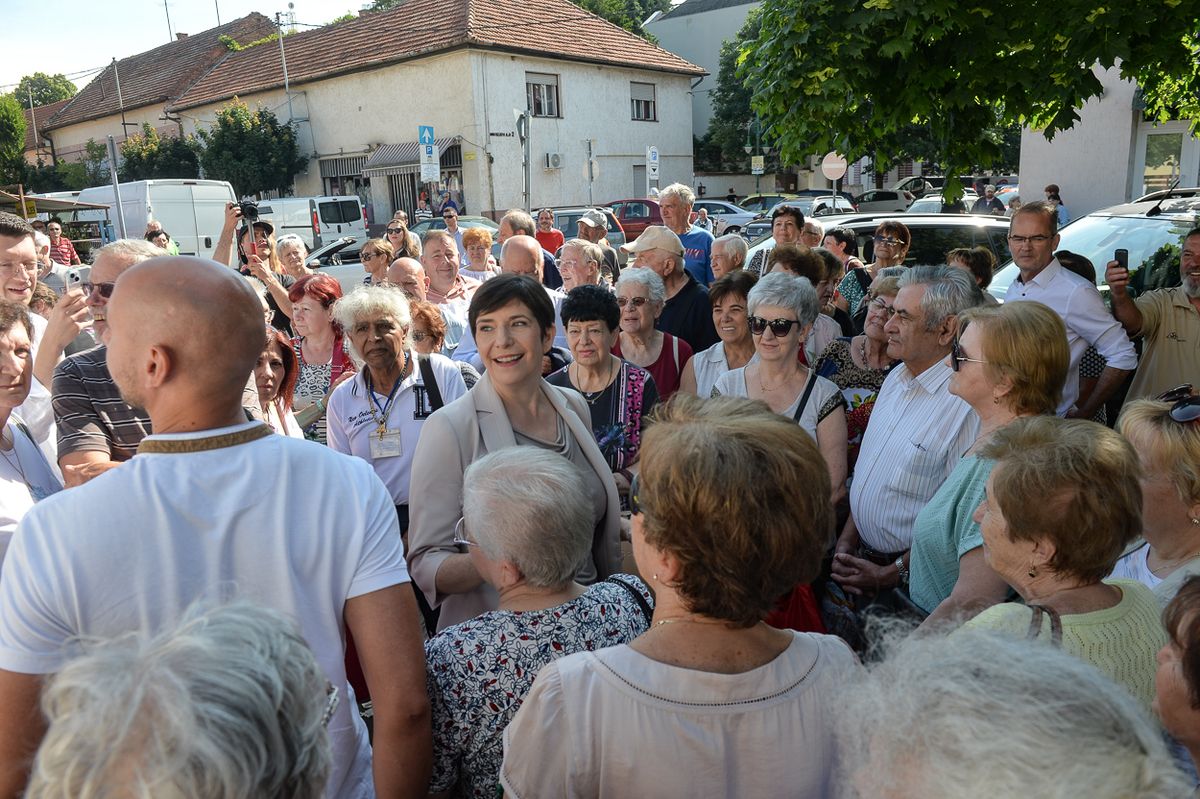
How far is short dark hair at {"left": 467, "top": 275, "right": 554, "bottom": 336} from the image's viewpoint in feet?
9.77

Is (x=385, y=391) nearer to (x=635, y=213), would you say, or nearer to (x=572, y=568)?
(x=572, y=568)

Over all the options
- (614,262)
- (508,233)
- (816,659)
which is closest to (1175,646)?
(816,659)

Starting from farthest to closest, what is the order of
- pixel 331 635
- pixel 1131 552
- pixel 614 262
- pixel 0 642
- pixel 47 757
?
pixel 614 262 → pixel 1131 552 → pixel 331 635 → pixel 0 642 → pixel 47 757

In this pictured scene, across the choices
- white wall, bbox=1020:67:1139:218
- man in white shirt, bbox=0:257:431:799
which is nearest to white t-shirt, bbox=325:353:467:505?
man in white shirt, bbox=0:257:431:799

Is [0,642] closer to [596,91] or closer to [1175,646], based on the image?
[1175,646]

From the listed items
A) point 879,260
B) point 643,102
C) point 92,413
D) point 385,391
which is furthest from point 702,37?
point 92,413

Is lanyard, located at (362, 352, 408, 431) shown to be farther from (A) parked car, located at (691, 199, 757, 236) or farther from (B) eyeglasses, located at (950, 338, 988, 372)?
(A) parked car, located at (691, 199, 757, 236)

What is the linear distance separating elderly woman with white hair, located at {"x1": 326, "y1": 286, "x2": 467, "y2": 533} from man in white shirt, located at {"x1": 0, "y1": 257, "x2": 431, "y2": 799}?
1.76 metres

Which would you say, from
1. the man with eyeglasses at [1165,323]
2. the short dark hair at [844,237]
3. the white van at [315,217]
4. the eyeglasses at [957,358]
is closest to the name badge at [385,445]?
the eyeglasses at [957,358]

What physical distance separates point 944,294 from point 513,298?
1.86 m

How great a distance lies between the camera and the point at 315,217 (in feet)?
68.9

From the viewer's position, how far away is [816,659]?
5.10 feet

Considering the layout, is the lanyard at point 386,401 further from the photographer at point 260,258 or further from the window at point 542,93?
the window at point 542,93

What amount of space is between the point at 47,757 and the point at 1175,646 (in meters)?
1.76
